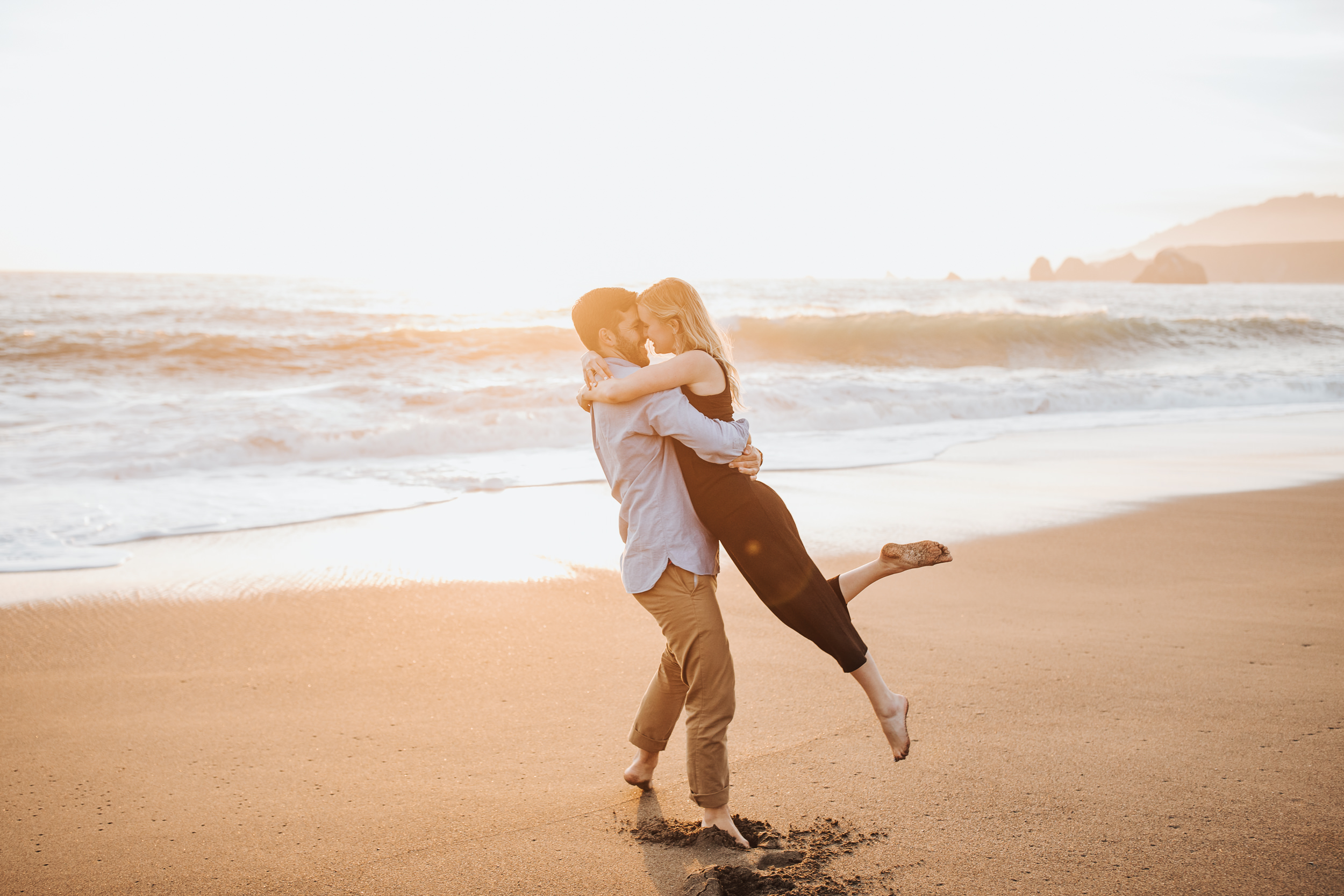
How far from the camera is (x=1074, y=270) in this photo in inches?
5394

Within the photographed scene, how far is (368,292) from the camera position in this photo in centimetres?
3969

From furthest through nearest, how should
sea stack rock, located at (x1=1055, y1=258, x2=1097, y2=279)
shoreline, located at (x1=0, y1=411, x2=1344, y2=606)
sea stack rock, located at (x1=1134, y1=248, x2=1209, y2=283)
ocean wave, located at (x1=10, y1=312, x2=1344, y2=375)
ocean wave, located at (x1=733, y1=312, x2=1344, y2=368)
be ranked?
sea stack rock, located at (x1=1055, y1=258, x2=1097, y2=279) → sea stack rock, located at (x1=1134, y1=248, x2=1209, y2=283) → ocean wave, located at (x1=733, y1=312, x2=1344, y2=368) → ocean wave, located at (x1=10, y1=312, x2=1344, y2=375) → shoreline, located at (x1=0, y1=411, x2=1344, y2=606)

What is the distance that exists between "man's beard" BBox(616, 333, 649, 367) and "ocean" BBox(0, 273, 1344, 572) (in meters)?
4.85

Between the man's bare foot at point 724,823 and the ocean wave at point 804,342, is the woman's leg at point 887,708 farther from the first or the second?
the ocean wave at point 804,342

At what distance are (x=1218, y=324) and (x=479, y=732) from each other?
99.2ft

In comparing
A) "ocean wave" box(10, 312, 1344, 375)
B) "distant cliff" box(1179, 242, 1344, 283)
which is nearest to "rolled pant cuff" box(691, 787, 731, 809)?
"ocean wave" box(10, 312, 1344, 375)

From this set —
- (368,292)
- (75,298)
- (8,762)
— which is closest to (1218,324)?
(8,762)

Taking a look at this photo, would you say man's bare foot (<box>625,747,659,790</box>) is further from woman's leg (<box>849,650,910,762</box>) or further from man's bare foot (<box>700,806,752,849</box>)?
woman's leg (<box>849,650,910,762</box>)

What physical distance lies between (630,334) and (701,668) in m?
1.01

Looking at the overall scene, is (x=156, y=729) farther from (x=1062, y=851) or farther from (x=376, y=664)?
(x=1062, y=851)

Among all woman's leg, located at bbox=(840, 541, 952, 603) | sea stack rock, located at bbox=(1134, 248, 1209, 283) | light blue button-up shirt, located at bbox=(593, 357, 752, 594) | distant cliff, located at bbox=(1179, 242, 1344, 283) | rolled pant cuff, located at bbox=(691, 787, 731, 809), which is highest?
distant cliff, located at bbox=(1179, 242, 1344, 283)

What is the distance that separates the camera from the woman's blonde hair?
2426 mm

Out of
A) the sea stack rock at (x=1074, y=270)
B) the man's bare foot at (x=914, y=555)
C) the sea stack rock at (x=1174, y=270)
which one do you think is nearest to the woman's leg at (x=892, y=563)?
the man's bare foot at (x=914, y=555)

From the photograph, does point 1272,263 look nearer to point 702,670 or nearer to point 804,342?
point 804,342
